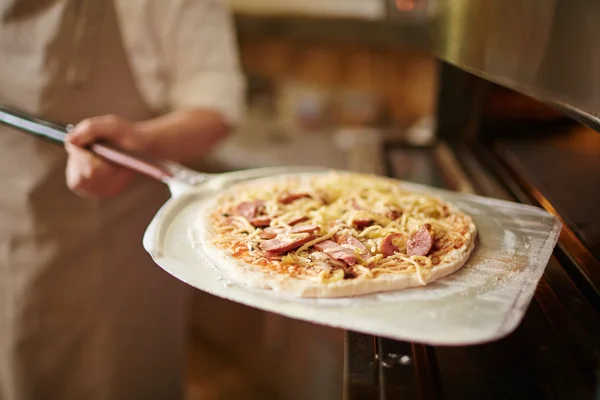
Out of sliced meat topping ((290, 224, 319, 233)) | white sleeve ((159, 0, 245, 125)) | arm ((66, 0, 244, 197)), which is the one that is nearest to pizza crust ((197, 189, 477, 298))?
sliced meat topping ((290, 224, 319, 233))

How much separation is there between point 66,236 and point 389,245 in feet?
2.68

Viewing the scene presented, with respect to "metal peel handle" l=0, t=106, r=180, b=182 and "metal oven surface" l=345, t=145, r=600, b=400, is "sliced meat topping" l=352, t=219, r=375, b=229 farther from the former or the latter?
"metal peel handle" l=0, t=106, r=180, b=182

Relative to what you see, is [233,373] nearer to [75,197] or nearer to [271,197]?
[75,197]

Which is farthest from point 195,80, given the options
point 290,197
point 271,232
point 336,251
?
point 336,251

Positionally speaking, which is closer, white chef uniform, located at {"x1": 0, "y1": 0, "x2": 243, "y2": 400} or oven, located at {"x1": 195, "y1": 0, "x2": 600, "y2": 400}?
oven, located at {"x1": 195, "y1": 0, "x2": 600, "y2": 400}

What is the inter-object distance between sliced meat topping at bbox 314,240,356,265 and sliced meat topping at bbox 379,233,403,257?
2.2 inches

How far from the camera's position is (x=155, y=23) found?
1336 mm

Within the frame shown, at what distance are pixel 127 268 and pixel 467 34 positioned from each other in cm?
97

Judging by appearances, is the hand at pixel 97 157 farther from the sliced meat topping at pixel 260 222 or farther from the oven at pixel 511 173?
the oven at pixel 511 173

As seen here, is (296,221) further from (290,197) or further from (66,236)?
(66,236)

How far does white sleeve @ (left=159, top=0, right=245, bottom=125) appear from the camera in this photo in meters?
1.34

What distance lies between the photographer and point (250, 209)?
952mm

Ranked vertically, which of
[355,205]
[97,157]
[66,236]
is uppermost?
[97,157]

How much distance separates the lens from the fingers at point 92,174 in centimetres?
104
